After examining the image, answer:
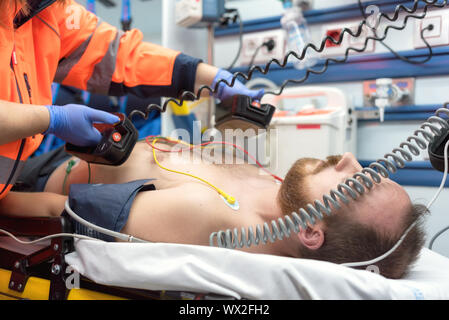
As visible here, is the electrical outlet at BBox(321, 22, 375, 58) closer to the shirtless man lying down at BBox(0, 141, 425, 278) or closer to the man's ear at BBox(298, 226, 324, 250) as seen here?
the shirtless man lying down at BBox(0, 141, 425, 278)

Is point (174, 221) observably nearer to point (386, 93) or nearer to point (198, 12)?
point (386, 93)

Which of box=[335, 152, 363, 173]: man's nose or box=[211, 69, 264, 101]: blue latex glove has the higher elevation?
box=[211, 69, 264, 101]: blue latex glove

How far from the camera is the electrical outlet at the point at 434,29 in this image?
1.71 m

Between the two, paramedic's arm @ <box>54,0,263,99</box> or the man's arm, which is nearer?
the man's arm

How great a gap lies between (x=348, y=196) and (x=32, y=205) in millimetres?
927

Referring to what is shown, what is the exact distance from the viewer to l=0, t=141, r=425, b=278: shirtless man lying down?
92cm

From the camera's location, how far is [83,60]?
1.46 metres

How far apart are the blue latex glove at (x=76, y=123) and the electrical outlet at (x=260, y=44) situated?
1306 mm

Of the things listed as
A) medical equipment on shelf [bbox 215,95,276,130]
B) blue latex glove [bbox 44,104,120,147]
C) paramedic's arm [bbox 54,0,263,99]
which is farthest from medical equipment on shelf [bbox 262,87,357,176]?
blue latex glove [bbox 44,104,120,147]

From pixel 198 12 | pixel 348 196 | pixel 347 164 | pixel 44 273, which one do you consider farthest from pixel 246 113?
pixel 198 12

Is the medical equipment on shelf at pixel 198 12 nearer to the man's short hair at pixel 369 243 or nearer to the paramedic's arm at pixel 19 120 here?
the paramedic's arm at pixel 19 120

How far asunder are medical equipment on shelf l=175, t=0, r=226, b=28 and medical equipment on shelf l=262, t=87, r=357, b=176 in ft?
2.06

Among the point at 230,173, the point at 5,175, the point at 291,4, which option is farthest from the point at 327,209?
the point at 291,4
